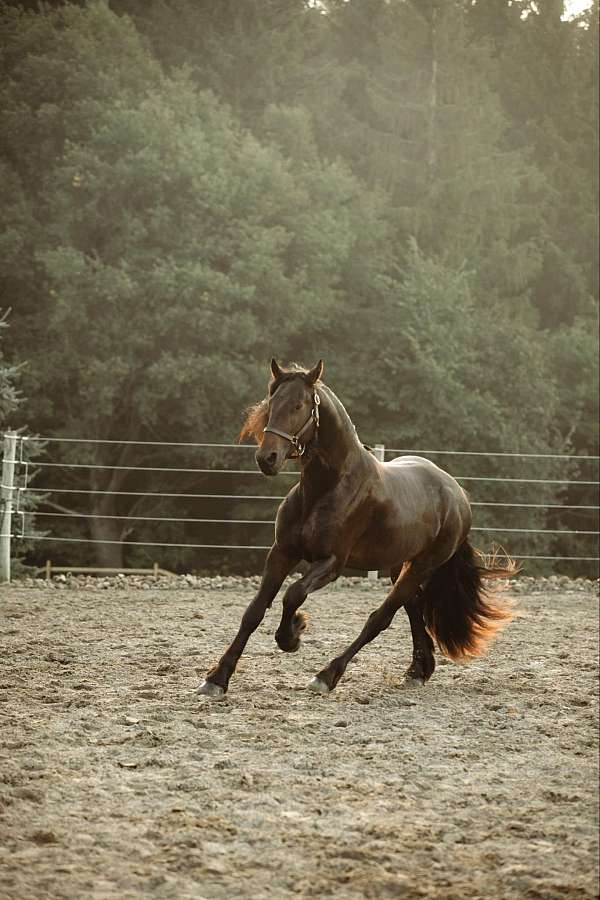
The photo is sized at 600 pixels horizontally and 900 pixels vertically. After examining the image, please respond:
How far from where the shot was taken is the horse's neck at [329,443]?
557cm

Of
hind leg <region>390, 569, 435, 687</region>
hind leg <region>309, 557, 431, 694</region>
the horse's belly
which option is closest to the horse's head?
the horse's belly

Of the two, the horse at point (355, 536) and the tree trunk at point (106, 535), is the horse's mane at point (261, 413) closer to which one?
the horse at point (355, 536)

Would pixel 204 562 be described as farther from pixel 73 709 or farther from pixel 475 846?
pixel 475 846

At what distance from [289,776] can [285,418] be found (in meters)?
1.91

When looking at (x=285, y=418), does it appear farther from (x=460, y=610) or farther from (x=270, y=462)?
(x=460, y=610)

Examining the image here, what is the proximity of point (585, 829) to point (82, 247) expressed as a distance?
737 inches

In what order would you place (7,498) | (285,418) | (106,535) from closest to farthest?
(285,418) → (7,498) → (106,535)

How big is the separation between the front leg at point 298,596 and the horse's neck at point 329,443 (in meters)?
0.47

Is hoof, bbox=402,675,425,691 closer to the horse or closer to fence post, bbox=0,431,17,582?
the horse

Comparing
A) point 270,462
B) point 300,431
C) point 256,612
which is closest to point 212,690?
point 256,612

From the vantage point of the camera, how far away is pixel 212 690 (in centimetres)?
530

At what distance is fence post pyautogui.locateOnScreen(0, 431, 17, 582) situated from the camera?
1097cm

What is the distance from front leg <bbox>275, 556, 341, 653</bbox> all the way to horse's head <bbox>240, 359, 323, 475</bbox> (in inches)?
23.1

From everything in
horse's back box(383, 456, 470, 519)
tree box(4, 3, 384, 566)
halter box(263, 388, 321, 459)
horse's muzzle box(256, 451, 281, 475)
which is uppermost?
tree box(4, 3, 384, 566)
